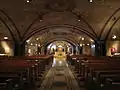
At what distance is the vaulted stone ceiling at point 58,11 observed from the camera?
14.2 metres

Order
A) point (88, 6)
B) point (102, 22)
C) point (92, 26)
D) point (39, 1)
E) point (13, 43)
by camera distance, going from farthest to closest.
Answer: point (13, 43) → point (92, 26) → point (102, 22) → point (88, 6) → point (39, 1)

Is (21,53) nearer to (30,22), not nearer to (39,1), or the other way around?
(30,22)

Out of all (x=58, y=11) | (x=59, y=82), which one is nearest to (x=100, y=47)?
(x=58, y=11)

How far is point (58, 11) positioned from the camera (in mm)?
16531

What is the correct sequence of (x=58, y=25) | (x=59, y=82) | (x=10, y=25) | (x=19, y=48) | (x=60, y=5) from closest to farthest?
(x=59, y=82), (x=60, y=5), (x=10, y=25), (x=58, y=25), (x=19, y=48)

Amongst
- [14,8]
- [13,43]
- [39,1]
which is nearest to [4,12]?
[14,8]

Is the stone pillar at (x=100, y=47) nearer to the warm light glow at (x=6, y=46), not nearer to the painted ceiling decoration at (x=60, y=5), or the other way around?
the painted ceiling decoration at (x=60, y=5)

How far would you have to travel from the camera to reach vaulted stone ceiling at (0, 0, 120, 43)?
557 inches

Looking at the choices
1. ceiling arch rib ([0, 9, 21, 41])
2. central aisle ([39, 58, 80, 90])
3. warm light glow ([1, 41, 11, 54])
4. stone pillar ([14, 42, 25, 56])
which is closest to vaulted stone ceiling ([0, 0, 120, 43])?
ceiling arch rib ([0, 9, 21, 41])

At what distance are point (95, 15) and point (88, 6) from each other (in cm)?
222

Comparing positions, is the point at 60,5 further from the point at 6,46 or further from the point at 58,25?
the point at 6,46

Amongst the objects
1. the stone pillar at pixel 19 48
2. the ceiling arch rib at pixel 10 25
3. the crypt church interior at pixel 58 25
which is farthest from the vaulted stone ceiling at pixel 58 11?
the stone pillar at pixel 19 48

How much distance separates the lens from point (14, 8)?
49.3ft

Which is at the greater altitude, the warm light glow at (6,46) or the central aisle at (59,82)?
the warm light glow at (6,46)
